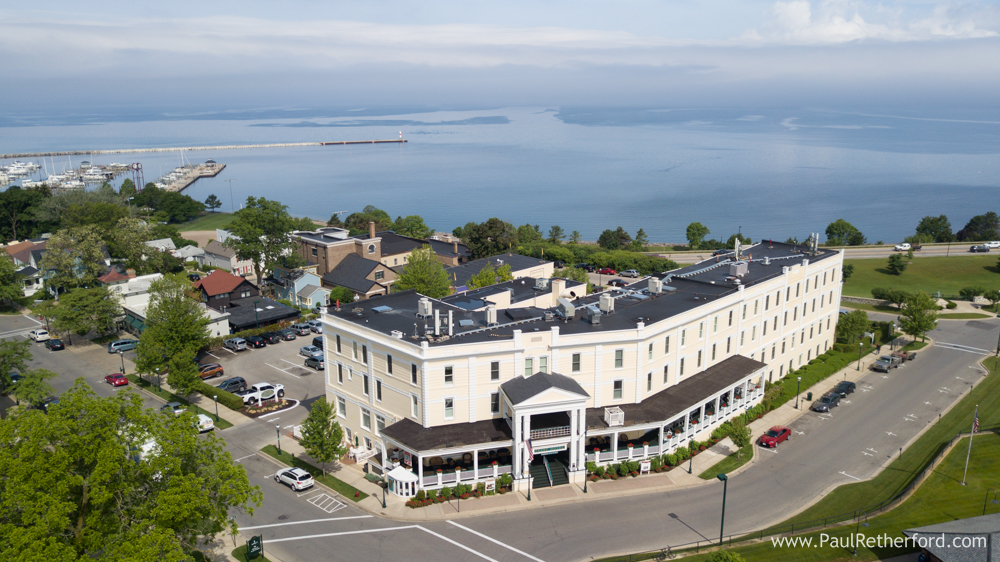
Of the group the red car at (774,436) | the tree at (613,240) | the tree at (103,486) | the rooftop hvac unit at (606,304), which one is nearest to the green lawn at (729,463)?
the red car at (774,436)

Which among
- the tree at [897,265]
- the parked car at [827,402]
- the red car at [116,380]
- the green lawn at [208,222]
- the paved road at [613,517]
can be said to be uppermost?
the green lawn at [208,222]

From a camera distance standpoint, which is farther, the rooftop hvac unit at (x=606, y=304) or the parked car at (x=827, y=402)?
the parked car at (x=827, y=402)

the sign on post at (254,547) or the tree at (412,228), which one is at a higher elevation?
the tree at (412,228)

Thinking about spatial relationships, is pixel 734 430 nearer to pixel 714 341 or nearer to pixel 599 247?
pixel 714 341

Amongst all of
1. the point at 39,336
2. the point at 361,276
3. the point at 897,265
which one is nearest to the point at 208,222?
the point at 361,276

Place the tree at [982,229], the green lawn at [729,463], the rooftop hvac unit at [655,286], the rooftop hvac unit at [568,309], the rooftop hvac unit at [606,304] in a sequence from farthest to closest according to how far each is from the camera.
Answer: the tree at [982,229], the rooftop hvac unit at [655,286], the rooftop hvac unit at [606,304], the rooftop hvac unit at [568,309], the green lawn at [729,463]

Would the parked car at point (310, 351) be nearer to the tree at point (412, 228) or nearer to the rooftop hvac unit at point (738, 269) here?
the rooftop hvac unit at point (738, 269)

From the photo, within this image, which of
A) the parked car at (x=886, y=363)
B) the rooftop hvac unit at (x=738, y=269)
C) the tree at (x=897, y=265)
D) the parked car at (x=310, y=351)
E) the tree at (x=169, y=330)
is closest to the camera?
the tree at (x=169, y=330)

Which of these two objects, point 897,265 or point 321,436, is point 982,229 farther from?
point 321,436
